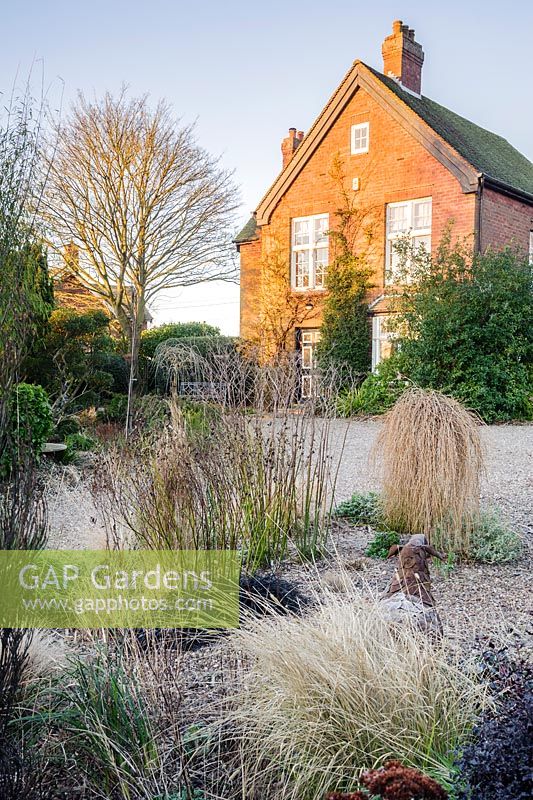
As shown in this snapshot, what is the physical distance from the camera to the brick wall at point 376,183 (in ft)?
52.1

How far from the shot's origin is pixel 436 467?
4902 mm

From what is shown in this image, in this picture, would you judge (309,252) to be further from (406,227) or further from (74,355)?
(74,355)

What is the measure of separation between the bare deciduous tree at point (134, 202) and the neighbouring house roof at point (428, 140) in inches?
106

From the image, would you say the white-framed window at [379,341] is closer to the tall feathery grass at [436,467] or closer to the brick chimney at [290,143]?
the brick chimney at [290,143]

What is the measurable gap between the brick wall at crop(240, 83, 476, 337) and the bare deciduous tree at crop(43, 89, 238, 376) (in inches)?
112

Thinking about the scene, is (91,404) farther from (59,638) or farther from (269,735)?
(269,735)

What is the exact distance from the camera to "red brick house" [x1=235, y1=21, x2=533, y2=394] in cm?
1586

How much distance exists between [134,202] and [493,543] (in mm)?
17637

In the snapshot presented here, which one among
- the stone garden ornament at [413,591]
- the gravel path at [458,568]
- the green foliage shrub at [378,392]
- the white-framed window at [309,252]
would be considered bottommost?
the gravel path at [458,568]

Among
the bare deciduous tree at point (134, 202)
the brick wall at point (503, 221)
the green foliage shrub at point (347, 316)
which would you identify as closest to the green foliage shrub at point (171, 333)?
the bare deciduous tree at point (134, 202)

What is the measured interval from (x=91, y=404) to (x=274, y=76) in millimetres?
6999

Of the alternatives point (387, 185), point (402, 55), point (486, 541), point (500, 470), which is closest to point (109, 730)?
point (486, 541)

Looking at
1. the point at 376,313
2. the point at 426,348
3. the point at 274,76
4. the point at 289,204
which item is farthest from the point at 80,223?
the point at 274,76

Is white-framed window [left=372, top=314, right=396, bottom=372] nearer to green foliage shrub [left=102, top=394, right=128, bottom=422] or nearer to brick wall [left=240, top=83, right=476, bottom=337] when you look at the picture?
brick wall [left=240, top=83, right=476, bottom=337]
